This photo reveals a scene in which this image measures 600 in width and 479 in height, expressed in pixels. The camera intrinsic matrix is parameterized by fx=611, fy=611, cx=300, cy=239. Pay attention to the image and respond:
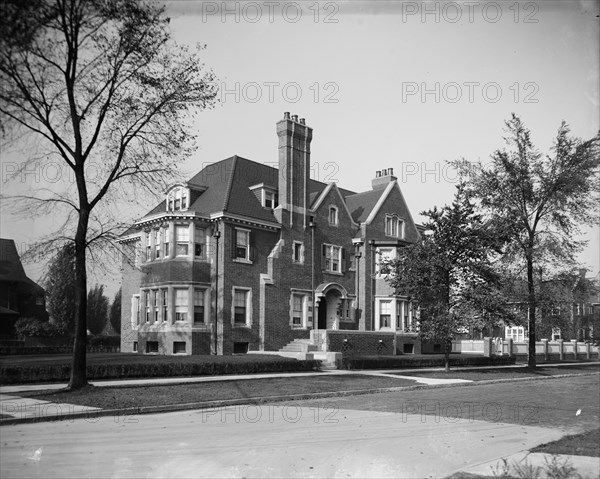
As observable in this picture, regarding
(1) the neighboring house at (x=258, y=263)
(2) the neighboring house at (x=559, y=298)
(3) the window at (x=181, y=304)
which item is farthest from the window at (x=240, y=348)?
(2) the neighboring house at (x=559, y=298)

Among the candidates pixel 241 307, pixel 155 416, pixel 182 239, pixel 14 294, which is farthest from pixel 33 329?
pixel 155 416

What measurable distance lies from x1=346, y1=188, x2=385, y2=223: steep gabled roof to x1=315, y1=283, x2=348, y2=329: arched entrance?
5859mm

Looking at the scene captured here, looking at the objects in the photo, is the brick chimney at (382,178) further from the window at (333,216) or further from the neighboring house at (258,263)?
the window at (333,216)

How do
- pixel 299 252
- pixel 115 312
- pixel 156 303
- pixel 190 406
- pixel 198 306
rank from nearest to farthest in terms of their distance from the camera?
pixel 190 406 < pixel 198 306 < pixel 156 303 < pixel 299 252 < pixel 115 312

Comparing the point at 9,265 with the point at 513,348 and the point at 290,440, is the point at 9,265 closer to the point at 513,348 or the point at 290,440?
the point at 513,348

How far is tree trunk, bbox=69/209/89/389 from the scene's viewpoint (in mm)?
17597

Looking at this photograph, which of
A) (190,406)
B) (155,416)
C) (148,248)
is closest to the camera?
(155,416)

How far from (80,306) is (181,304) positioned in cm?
1598

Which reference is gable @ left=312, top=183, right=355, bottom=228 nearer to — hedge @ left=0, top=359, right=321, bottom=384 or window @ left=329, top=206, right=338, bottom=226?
window @ left=329, top=206, right=338, bottom=226

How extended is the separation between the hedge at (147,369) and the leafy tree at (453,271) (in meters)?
Answer: 6.22

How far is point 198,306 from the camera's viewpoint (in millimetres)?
33500

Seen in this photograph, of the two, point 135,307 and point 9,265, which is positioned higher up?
point 9,265

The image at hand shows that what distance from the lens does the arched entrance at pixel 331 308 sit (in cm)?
3956

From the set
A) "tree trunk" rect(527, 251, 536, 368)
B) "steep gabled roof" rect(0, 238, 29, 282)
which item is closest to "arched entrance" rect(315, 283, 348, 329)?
"tree trunk" rect(527, 251, 536, 368)
